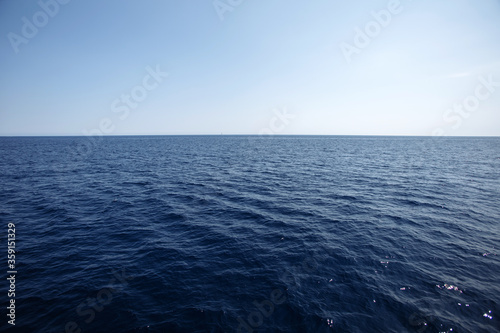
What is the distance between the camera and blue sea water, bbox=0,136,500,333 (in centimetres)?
1018

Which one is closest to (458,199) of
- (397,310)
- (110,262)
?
(397,310)

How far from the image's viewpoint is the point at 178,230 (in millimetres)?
18672

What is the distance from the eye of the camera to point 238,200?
86.8 ft

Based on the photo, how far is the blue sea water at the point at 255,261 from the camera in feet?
33.4

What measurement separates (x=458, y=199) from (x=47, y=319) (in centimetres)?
4013

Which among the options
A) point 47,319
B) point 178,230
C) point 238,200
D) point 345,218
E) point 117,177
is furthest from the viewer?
point 117,177

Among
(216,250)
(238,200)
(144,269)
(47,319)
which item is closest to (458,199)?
(238,200)

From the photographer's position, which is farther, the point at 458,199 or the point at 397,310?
the point at 458,199

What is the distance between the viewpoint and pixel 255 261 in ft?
47.2

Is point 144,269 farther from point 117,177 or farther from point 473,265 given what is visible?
point 117,177

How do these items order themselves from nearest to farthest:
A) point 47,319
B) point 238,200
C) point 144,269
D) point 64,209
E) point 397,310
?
point 47,319
point 397,310
point 144,269
point 64,209
point 238,200

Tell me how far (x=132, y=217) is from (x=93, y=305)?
1136 cm

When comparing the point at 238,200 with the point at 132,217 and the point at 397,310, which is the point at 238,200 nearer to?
the point at 132,217

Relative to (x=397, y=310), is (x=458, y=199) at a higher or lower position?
higher
